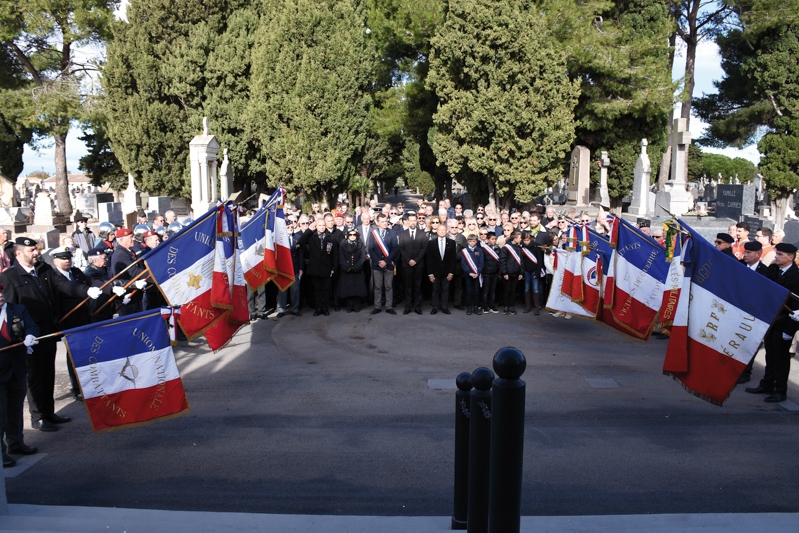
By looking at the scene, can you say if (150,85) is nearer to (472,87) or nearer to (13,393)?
(472,87)

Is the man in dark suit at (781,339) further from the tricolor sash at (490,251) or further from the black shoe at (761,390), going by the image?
the tricolor sash at (490,251)

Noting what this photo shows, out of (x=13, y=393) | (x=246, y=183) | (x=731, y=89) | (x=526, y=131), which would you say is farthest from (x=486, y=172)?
(x=13, y=393)

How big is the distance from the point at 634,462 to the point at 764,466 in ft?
3.83

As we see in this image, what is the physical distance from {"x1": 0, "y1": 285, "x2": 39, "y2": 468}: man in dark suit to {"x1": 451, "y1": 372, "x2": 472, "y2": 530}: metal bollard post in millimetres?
4177

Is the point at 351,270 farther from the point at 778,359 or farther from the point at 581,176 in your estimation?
the point at 581,176

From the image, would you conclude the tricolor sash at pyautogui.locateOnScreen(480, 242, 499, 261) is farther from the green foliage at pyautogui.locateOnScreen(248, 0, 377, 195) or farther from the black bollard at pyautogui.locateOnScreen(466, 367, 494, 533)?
the green foliage at pyautogui.locateOnScreen(248, 0, 377, 195)

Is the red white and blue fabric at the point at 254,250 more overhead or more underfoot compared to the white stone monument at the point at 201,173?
more underfoot

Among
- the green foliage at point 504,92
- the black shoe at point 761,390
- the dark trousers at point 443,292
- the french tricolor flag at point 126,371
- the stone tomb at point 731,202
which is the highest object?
the green foliage at point 504,92

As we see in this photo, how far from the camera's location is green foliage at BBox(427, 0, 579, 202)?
24.3 m

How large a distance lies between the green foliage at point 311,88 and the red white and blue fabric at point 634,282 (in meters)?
22.0

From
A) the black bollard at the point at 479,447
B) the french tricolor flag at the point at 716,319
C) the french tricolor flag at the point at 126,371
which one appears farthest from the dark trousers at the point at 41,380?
the french tricolor flag at the point at 716,319

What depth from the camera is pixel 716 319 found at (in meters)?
6.52

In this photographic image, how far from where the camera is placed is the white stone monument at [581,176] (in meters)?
31.6

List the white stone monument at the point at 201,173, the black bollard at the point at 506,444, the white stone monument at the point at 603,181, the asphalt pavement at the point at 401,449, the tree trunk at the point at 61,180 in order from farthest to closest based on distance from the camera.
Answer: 1. the tree trunk at the point at 61,180
2. the white stone monument at the point at 603,181
3. the white stone monument at the point at 201,173
4. the asphalt pavement at the point at 401,449
5. the black bollard at the point at 506,444
